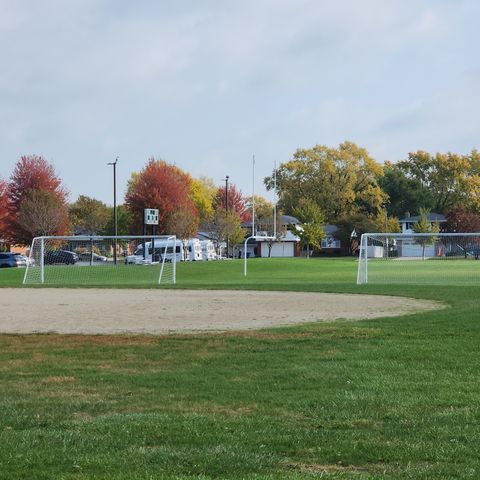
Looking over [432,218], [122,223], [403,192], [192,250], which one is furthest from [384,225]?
[122,223]

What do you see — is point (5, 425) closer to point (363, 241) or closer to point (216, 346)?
point (216, 346)

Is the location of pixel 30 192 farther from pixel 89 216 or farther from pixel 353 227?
pixel 353 227

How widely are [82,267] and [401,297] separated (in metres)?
21.8

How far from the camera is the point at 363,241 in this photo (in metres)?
37.2

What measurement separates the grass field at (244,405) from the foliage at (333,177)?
92649 millimetres

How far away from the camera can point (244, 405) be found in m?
7.72

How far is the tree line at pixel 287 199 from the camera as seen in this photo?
6706 cm

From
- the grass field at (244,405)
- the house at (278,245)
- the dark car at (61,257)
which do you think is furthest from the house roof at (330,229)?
the grass field at (244,405)

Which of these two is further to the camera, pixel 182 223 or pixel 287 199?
pixel 287 199

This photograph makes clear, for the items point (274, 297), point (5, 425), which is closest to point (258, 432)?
point (5, 425)

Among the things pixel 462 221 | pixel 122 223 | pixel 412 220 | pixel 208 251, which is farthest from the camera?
pixel 412 220

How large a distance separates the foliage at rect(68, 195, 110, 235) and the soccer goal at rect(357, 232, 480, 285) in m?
52.3

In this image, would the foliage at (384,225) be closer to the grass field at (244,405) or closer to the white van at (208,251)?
the white van at (208,251)

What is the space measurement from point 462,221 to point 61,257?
7231 centimetres
